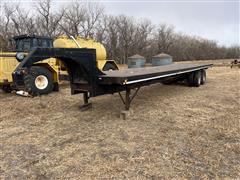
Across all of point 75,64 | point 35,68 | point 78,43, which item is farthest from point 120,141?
point 78,43

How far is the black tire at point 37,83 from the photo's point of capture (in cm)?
788

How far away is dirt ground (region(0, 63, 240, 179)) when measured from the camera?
3.05 metres

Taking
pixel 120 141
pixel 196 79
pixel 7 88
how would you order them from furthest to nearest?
1. pixel 196 79
2. pixel 7 88
3. pixel 120 141

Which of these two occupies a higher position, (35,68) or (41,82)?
(35,68)

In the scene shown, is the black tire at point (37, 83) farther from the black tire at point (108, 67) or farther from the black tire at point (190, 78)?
the black tire at point (190, 78)

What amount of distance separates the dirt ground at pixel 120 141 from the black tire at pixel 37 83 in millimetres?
1131

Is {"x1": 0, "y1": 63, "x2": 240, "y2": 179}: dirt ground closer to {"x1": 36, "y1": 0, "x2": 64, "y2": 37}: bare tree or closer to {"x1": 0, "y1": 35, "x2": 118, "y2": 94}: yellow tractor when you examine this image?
{"x1": 0, "y1": 35, "x2": 118, "y2": 94}: yellow tractor

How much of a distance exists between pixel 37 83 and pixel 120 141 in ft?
17.0

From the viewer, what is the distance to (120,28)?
38.9 meters

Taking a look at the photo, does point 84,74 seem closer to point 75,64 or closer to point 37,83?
point 75,64

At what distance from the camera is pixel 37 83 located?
324 inches

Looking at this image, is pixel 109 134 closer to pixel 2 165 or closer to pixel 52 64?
pixel 2 165

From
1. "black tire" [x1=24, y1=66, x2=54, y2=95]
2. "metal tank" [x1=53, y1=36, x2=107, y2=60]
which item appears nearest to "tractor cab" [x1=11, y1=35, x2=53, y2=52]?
"metal tank" [x1=53, y1=36, x2=107, y2=60]

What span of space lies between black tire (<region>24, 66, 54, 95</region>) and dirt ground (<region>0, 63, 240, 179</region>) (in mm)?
1131
